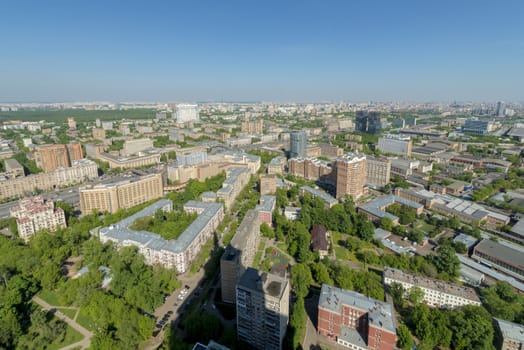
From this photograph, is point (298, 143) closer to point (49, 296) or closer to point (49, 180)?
point (49, 180)

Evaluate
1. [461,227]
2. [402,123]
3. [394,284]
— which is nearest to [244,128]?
[402,123]

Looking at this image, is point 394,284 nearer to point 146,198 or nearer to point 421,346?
point 421,346

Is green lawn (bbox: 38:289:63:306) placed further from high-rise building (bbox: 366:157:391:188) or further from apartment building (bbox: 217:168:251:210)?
high-rise building (bbox: 366:157:391:188)

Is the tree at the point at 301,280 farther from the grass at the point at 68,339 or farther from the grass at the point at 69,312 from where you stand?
the grass at the point at 69,312

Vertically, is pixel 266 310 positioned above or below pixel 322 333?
above

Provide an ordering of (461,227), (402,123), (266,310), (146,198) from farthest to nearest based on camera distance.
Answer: (402,123), (146,198), (461,227), (266,310)

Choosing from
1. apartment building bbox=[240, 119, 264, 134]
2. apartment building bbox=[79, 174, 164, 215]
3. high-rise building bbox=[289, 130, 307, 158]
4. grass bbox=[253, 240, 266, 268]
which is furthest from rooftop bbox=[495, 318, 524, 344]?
apartment building bbox=[240, 119, 264, 134]
